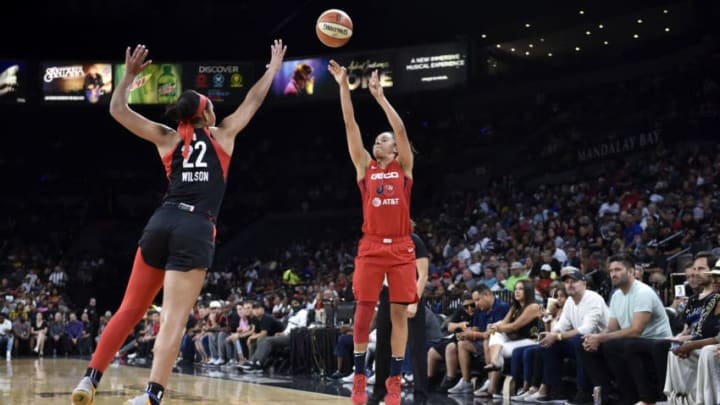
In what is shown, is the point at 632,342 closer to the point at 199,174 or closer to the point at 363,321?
the point at 363,321

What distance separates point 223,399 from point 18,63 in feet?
80.0

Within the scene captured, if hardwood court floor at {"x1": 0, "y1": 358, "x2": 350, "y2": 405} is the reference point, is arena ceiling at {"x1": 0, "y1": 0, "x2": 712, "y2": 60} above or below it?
above

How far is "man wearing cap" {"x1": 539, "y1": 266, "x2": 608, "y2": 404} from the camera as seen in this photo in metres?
7.85

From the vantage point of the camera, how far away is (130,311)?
14.3ft

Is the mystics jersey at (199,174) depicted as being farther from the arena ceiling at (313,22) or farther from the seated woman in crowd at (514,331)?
the arena ceiling at (313,22)

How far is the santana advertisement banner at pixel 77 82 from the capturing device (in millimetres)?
29141

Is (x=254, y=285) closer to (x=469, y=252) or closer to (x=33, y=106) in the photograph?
(x=469, y=252)

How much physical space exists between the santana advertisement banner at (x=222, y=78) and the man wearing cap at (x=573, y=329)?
72.7 ft

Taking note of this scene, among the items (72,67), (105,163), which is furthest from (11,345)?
(105,163)

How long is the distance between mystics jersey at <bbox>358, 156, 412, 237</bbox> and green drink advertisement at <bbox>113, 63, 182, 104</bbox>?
78.3 feet

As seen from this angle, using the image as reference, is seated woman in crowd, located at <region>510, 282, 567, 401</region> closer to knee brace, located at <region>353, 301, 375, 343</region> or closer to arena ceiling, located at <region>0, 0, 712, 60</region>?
knee brace, located at <region>353, 301, 375, 343</region>

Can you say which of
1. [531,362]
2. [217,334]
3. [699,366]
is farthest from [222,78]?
[699,366]

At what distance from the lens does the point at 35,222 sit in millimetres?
30750

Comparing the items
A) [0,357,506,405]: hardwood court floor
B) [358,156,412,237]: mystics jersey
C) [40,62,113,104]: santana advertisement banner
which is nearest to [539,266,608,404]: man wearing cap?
[0,357,506,405]: hardwood court floor
